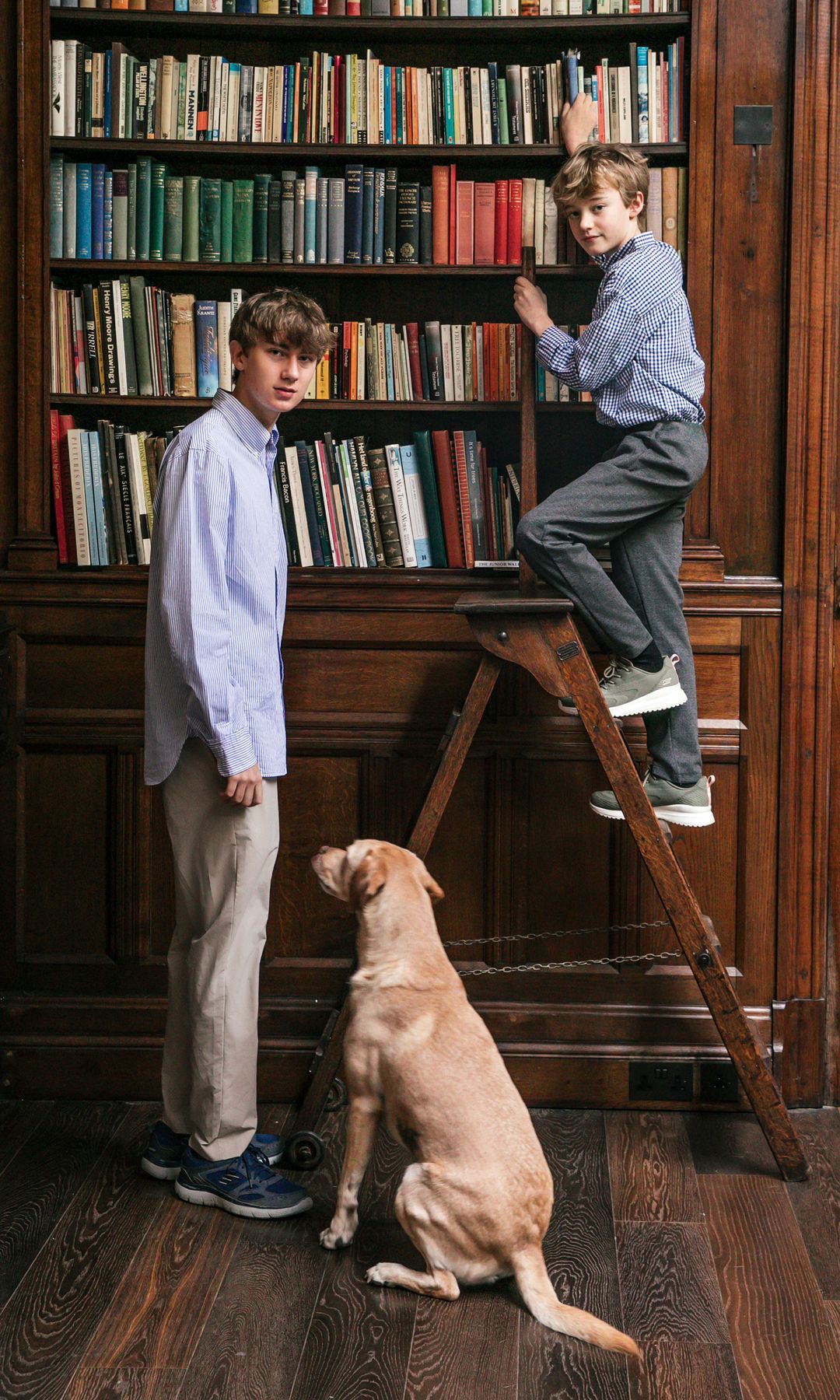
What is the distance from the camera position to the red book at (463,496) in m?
2.99

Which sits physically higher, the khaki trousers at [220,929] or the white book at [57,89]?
the white book at [57,89]

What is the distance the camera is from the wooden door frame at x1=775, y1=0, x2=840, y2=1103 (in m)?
2.84

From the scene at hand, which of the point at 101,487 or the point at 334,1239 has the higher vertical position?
the point at 101,487

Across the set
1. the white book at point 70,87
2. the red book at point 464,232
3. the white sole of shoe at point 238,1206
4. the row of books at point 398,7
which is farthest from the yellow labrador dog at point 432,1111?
the row of books at point 398,7

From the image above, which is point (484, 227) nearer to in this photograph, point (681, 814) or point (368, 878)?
point (681, 814)

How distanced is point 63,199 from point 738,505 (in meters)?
1.72

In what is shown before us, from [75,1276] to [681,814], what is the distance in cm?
144

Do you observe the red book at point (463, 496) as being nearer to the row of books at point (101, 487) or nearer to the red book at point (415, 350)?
the red book at point (415, 350)

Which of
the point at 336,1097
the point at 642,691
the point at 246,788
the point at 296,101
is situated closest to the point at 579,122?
the point at 296,101

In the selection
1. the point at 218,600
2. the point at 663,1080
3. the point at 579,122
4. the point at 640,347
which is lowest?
the point at 663,1080

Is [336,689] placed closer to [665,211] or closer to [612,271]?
[612,271]

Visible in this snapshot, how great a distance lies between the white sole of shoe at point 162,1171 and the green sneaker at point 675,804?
1.15 m

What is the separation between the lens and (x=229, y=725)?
2.39 m

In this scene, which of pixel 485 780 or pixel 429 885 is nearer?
pixel 429 885
